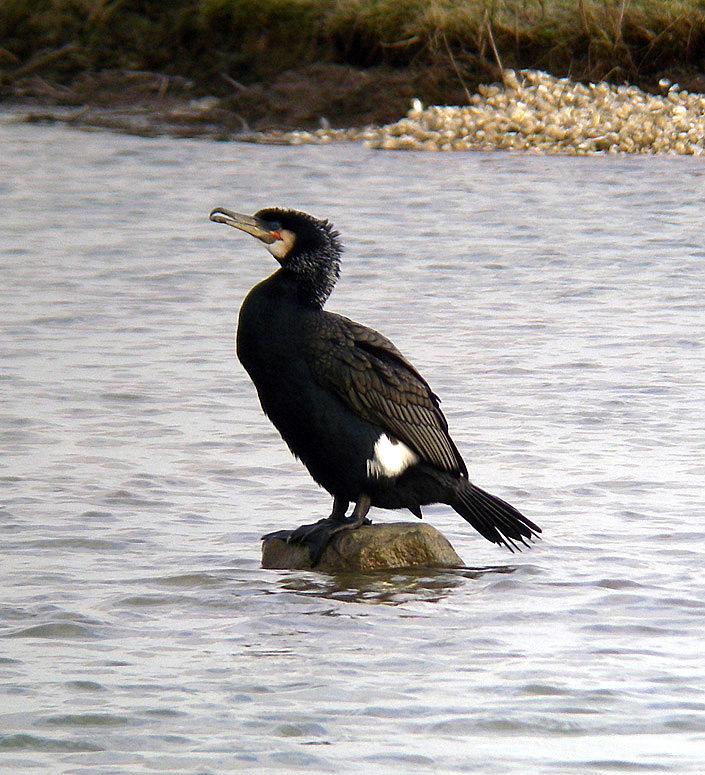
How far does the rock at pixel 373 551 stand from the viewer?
5.75 m

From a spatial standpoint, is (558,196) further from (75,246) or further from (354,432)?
(354,432)

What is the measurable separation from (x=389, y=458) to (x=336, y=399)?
0.30 metres

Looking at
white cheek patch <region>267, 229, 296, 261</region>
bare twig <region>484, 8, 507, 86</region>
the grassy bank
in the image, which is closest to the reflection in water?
white cheek patch <region>267, 229, 296, 261</region>

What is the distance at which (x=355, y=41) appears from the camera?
2012cm

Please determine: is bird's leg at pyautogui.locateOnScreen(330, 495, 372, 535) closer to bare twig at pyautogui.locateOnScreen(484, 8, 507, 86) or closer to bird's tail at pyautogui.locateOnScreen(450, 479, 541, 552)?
bird's tail at pyautogui.locateOnScreen(450, 479, 541, 552)

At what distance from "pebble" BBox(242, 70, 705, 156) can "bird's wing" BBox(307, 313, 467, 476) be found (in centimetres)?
1313

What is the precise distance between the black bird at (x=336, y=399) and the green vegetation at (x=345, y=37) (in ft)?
44.4

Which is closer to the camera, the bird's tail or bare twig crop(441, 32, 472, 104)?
the bird's tail

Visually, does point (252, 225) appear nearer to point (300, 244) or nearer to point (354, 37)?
point (300, 244)

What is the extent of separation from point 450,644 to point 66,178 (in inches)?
510

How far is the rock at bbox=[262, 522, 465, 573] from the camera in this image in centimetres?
575

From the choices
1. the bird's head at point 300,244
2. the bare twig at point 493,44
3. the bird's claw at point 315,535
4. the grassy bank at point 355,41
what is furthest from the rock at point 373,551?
the grassy bank at point 355,41

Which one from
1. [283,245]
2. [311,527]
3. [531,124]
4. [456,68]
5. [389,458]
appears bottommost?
[311,527]

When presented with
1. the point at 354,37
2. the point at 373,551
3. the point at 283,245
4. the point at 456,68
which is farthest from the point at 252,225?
the point at 354,37
